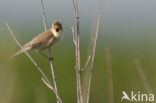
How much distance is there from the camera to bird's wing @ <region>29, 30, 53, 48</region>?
3865 mm

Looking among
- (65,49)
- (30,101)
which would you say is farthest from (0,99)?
(65,49)

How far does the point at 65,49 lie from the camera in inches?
442

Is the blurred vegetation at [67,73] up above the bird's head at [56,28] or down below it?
below

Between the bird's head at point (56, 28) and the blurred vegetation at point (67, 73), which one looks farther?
the blurred vegetation at point (67, 73)

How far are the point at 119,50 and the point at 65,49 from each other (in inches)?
47.8

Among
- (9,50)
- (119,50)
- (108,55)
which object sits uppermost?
(108,55)

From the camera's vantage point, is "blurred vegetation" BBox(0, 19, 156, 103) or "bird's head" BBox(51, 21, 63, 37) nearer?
"bird's head" BBox(51, 21, 63, 37)

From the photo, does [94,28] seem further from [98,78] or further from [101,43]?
[101,43]

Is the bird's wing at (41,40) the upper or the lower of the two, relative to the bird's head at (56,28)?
lower

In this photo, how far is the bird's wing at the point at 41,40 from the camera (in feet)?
12.7

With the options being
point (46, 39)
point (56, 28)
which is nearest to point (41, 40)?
point (46, 39)

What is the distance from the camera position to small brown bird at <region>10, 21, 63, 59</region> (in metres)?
3.86

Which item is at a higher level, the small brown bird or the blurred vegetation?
the small brown bird

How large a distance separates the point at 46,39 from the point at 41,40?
→ 43mm
